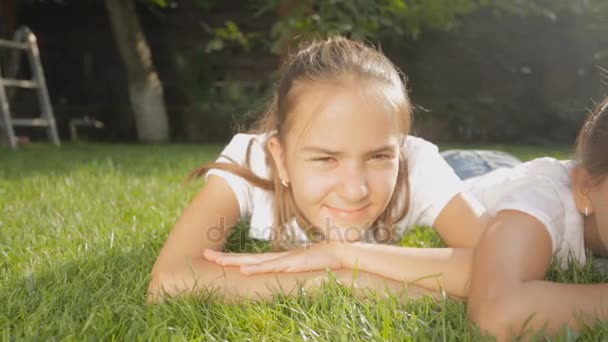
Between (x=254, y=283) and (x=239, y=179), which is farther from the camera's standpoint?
(x=239, y=179)

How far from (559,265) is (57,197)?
2.69 metres

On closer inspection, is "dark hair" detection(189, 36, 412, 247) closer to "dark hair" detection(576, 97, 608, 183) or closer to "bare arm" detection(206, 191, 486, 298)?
"bare arm" detection(206, 191, 486, 298)

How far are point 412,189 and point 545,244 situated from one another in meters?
0.76

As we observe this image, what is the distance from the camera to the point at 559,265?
1.94 m

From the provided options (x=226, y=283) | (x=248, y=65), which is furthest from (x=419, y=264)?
(x=248, y=65)

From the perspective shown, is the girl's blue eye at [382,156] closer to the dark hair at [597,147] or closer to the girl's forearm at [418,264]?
the girl's forearm at [418,264]

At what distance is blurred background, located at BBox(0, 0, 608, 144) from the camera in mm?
10328

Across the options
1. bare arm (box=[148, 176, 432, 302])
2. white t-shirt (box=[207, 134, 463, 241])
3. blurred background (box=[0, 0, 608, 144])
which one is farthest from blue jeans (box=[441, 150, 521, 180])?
blurred background (box=[0, 0, 608, 144])

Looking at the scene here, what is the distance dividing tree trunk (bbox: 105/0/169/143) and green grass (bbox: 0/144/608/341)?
7333mm

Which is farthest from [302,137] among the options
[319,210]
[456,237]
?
[456,237]

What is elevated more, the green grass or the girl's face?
the girl's face

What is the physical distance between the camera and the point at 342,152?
188 cm

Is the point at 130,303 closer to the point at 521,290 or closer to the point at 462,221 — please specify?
the point at 521,290

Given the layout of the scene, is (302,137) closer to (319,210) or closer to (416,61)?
(319,210)
